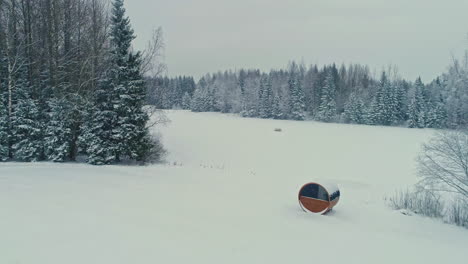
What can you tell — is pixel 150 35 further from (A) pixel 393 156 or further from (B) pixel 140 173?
(A) pixel 393 156

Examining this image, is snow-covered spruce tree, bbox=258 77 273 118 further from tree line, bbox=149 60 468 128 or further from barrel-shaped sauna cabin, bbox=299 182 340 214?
barrel-shaped sauna cabin, bbox=299 182 340 214

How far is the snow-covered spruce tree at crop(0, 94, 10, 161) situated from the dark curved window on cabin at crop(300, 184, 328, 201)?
13.6 metres

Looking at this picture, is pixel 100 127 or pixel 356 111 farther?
pixel 356 111

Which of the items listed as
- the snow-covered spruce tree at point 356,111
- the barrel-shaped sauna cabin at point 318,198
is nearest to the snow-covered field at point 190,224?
the barrel-shaped sauna cabin at point 318,198

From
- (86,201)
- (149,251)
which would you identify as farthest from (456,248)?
(86,201)

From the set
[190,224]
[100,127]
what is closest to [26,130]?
[100,127]

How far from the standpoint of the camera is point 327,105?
202 ft

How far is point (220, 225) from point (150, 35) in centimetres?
1483

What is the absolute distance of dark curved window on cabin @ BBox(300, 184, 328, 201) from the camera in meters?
7.16

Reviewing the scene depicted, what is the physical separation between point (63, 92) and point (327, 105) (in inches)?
2146

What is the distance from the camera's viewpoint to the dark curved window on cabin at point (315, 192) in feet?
23.5

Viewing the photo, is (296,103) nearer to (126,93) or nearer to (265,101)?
(265,101)

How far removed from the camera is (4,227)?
4.76 meters

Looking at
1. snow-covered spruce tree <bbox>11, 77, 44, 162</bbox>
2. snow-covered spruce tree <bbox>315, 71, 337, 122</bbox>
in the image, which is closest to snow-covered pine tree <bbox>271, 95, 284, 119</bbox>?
snow-covered spruce tree <bbox>315, 71, 337, 122</bbox>
